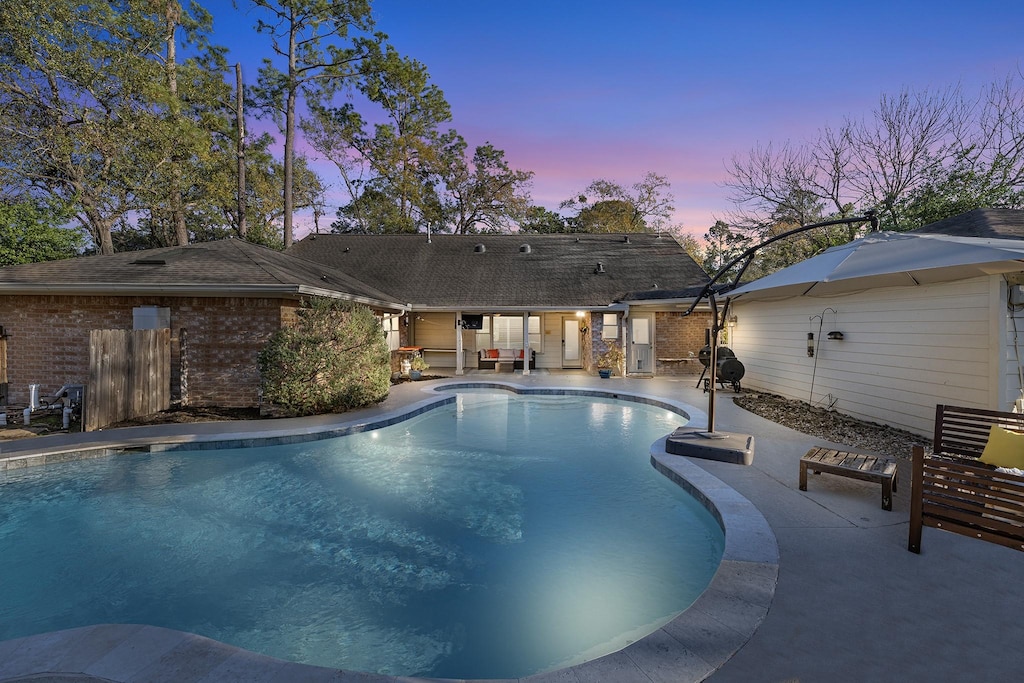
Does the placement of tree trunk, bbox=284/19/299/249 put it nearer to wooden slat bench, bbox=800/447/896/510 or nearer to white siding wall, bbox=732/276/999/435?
white siding wall, bbox=732/276/999/435

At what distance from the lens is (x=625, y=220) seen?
30.1m

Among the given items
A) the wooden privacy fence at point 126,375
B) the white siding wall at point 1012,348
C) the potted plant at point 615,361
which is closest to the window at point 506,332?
the potted plant at point 615,361

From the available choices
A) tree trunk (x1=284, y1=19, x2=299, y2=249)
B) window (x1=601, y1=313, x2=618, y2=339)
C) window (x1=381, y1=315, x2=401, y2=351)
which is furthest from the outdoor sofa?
tree trunk (x1=284, y1=19, x2=299, y2=249)

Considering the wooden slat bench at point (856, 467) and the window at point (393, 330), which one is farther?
the window at point (393, 330)

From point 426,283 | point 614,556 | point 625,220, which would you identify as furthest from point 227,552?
point 625,220

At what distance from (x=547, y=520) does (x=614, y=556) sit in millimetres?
949

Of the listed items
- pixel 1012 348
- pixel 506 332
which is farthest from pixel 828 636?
pixel 506 332

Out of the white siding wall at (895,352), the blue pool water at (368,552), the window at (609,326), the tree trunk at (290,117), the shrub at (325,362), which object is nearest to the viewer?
the blue pool water at (368,552)

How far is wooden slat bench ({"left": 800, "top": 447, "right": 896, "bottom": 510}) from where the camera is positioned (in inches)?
155

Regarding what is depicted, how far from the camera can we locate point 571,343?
56.6 feet

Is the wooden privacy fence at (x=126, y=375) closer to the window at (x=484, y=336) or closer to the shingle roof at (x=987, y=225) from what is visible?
the window at (x=484, y=336)

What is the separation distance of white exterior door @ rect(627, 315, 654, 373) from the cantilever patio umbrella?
637cm

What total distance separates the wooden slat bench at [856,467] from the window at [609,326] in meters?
10.6

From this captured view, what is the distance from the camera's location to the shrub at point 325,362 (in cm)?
838
